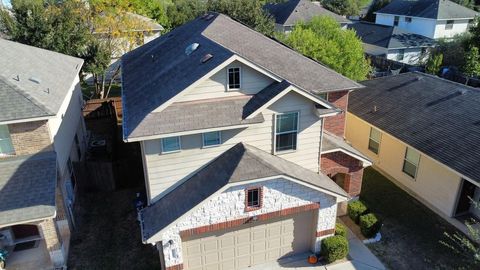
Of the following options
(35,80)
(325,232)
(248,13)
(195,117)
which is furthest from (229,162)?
(248,13)

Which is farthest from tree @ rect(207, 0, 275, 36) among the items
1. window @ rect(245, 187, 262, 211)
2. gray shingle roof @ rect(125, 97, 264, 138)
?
window @ rect(245, 187, 262, 211)

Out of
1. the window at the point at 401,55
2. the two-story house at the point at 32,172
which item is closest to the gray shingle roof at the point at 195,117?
the two-story house at the point at 32,172

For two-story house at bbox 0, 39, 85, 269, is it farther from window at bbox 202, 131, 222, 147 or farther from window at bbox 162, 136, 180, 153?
window at bbox 202, 131, 222, 147

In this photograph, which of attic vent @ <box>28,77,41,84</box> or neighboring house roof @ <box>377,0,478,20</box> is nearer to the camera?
attic vent @ <box>28,77,41,84</box>

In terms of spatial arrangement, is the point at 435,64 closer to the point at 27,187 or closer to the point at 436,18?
the point at 436,18

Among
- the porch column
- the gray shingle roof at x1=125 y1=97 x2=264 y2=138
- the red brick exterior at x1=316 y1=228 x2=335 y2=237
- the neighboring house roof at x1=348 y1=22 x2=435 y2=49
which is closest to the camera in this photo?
the gray shingle roof at x1=125 y1=97 x2=264 y2=138

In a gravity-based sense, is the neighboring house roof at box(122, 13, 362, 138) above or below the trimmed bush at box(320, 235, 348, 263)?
above

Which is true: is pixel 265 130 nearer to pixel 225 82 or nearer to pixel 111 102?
pixel 225 82
